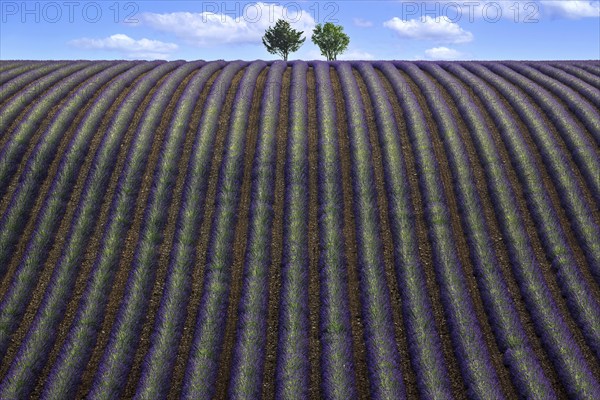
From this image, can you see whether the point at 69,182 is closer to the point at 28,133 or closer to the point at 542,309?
the point at 28,133

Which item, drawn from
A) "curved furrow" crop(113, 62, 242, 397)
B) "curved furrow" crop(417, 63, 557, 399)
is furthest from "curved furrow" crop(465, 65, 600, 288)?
"curved furrow" crop(113, 62, 242, 397)

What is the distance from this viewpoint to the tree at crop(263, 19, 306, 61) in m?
78.7

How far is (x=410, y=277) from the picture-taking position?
1574cm

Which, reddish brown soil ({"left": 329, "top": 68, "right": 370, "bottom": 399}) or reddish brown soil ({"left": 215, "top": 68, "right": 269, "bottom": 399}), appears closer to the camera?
reddish brown soil ({"left": 329, "top": 68, "right": 370, "bottom": 399})

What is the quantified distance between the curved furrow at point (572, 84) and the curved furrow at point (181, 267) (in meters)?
18.3

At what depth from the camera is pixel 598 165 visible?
19.8 m

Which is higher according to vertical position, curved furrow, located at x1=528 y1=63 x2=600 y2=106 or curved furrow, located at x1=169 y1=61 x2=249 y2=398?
curved furrow, located at x1=528 y1=63 x2=600 y2=106

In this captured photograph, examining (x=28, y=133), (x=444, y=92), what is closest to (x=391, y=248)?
(x=444, y=92)

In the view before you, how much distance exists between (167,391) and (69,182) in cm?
1087

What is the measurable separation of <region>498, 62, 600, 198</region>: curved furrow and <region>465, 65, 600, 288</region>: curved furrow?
561 millimetres

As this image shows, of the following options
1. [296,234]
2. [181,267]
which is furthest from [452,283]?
[181,267]

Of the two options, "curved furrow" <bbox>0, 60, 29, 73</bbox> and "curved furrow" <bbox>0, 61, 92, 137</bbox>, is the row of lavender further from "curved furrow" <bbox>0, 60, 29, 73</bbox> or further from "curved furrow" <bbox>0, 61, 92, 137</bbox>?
"curved furrow" <bbox>0, 60, 29, 73</bbox>

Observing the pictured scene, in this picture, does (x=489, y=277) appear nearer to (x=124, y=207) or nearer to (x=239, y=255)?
(x=239, y=255)

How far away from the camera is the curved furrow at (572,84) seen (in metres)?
25.0
